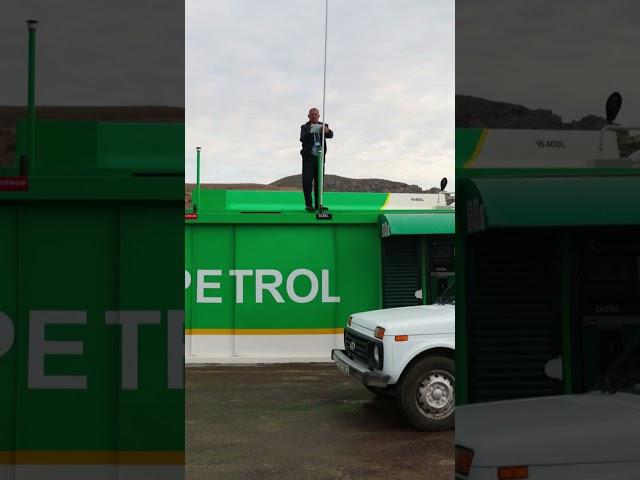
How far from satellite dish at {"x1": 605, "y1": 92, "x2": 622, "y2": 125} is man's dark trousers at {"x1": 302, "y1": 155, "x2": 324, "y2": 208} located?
5.20m

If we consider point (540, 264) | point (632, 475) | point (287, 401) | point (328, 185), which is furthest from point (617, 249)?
point (328, 185)

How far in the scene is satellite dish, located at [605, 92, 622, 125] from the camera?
296 centimetres

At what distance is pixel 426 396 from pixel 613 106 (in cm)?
365

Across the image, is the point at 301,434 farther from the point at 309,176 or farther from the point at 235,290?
the point at 235,290

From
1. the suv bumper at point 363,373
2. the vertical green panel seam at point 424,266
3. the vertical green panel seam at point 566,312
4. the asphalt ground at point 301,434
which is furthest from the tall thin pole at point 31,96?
the vertical green panel seam at point 424,266

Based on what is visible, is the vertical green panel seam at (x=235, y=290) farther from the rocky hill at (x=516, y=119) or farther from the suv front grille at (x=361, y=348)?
the rocky hill at (x=516, y=119)

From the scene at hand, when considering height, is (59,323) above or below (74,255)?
below

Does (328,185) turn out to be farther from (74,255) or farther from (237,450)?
(74,255)

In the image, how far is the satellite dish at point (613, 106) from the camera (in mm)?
2961

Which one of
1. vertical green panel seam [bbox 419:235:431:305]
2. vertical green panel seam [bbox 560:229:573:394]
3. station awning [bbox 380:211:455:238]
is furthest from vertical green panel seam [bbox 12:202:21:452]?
vertical green panel seam [bbox 419:235:431:305]

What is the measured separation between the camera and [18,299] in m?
2.84

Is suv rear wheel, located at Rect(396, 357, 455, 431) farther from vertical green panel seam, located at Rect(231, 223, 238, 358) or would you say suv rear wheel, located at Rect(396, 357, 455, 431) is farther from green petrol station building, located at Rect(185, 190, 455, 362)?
vertical green panel seam, located at Rect(231, 223, 238, 358)

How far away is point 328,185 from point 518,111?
32.4ft

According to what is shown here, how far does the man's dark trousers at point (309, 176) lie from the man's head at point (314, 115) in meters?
0.54
